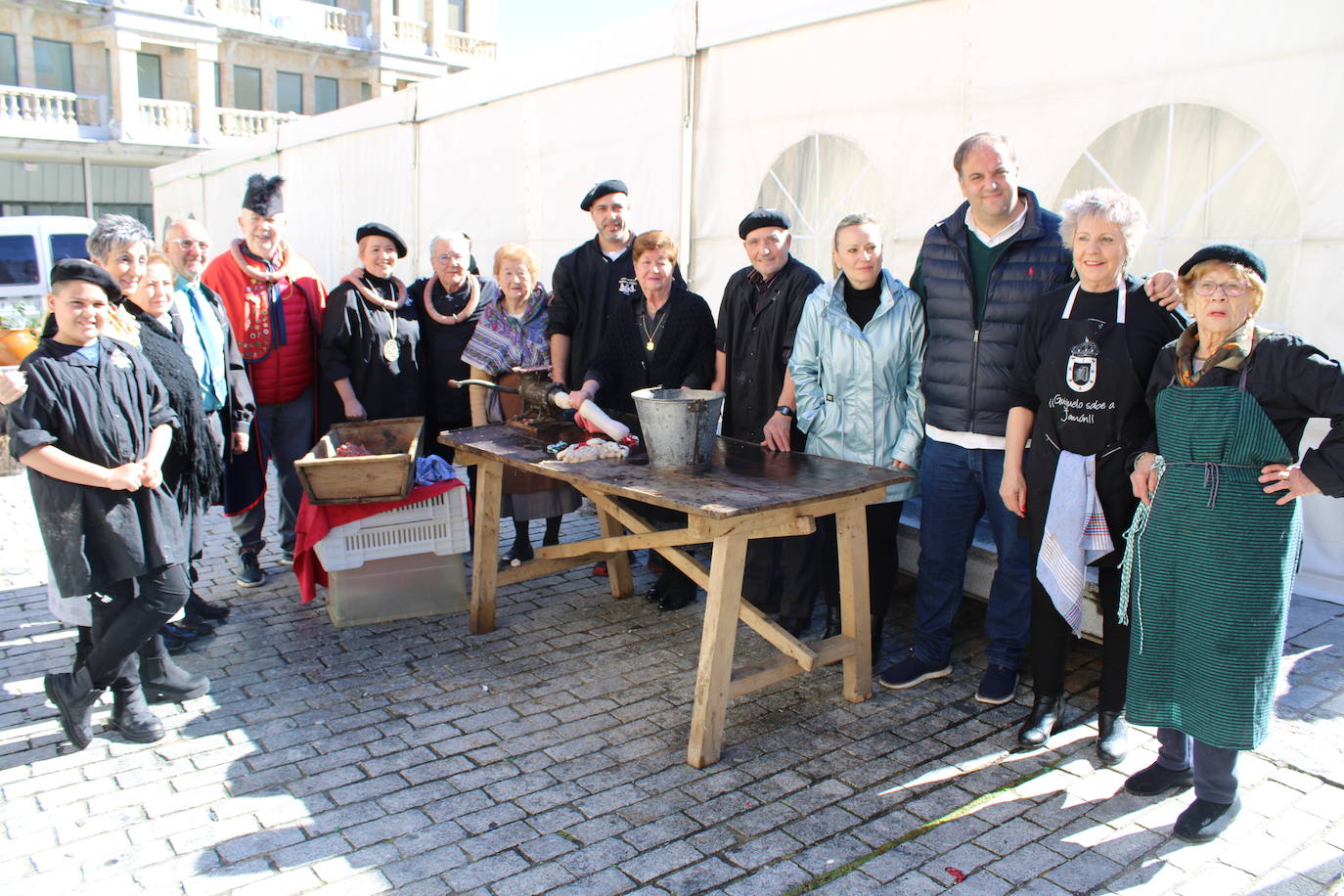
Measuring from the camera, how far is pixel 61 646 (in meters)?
4.29

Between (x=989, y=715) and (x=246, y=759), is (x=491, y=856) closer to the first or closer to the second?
(x=246, y=759)

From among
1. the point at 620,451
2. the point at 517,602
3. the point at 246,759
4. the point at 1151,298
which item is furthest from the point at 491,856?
the point at 1151,298

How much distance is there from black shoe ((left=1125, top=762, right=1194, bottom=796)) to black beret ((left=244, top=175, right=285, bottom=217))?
14.2 feet

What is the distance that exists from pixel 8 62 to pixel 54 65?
3.34 ft

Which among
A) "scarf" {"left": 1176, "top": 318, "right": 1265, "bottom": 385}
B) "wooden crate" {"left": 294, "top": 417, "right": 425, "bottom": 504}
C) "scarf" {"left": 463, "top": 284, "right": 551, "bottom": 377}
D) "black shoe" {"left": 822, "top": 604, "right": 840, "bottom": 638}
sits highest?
"scarf" {"left": 1176, "top": 318, "right": 1265, "bottom": 385}

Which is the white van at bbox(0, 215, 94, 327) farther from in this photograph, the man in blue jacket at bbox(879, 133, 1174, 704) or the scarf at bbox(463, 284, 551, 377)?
the man in blue jacket at bbox(879, 133, 1174, 704)

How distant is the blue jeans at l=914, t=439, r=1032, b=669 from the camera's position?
3.50 metres

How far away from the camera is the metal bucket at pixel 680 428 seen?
354cm

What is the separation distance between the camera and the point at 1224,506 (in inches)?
105

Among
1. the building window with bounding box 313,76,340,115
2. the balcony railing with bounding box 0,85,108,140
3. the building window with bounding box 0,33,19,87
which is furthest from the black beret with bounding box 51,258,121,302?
the building window with bounding box 313,76,340,115

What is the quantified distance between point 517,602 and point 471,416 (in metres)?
0.99

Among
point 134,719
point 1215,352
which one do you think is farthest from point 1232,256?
point 134,719

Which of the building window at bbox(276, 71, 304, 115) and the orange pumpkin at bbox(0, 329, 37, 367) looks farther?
the building window at bbox(276, 71, 304, 115)

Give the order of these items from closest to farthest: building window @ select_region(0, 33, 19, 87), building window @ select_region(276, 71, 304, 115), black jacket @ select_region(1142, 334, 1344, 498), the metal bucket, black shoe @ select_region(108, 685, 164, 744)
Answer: black jacket @ select_region(1142, 334, 1344, 498) → black shoe @ select_region(108, 685, 164, 744) → the metal bucket → building window @ select_region(0, 33, 19, 87) → building window @ select_region(276, 71, 304, 115)
